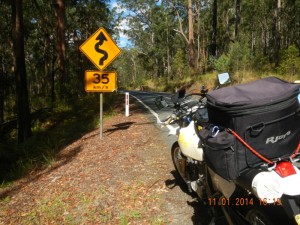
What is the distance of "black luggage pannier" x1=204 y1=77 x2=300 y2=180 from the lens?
2.94 metres

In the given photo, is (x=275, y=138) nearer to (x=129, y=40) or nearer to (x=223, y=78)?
(x=223, y=78)

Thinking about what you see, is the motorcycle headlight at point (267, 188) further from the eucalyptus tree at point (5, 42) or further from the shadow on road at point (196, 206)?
the eucalyptus tree at point (5, 42)

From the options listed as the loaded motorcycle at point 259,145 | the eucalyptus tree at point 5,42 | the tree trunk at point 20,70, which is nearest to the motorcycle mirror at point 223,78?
the loaded motorcycle at point 259,145

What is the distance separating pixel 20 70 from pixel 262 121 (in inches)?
529

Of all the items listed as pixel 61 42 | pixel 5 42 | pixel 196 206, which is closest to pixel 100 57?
pixel 196 206

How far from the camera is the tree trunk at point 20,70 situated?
14375mm

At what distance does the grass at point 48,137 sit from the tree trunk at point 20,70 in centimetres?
65

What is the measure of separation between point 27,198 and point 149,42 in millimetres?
60531

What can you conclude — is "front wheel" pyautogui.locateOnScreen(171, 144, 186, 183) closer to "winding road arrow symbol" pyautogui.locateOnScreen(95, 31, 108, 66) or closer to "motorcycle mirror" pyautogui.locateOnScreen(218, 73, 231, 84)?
"motorcycle mirror" pyautogui.locateOnScreen(218, 73, 231, 84)

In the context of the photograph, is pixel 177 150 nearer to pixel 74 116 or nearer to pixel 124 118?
pixel 124 118

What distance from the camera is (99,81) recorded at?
31.7 ft

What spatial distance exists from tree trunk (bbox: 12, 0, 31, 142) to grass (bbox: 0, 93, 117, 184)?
25.7 inches

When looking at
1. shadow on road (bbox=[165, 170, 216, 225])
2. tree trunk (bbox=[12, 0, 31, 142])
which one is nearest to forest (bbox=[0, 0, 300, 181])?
tree trunk (bbox=[12, 0, 31, 142])

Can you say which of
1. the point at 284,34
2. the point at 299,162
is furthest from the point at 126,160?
the point at 284,34
